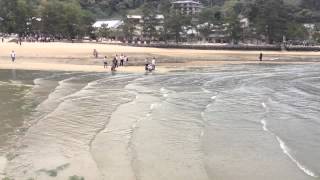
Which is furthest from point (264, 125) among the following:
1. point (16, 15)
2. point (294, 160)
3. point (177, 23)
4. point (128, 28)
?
point (16, 15)

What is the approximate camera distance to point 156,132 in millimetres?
17953

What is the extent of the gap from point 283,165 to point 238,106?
11530mm

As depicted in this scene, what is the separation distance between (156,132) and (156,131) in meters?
0.19

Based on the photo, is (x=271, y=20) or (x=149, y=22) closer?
(x=271, y=20)

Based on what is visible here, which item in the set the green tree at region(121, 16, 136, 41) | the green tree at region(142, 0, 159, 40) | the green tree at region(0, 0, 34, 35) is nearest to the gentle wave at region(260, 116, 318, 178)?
the green tree at region(142, 0, 159, 40)

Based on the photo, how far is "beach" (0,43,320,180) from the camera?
1304 centimetres

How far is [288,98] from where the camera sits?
29.4m

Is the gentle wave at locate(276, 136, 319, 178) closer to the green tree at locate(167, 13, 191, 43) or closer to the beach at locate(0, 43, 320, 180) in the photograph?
the beach at locate(0, 43, 320, 180)

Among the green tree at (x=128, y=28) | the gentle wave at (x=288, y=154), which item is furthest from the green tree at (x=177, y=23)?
the gentle wave at (x=288, y=154)

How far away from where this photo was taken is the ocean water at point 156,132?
13039 millimetres

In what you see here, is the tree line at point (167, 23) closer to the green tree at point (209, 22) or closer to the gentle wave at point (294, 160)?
the green tree at point (209, 22)

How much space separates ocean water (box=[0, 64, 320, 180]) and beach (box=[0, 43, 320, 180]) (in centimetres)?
3

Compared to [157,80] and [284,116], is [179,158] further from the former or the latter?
[157,80]

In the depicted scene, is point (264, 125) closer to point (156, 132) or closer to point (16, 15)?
point (156, 132)
